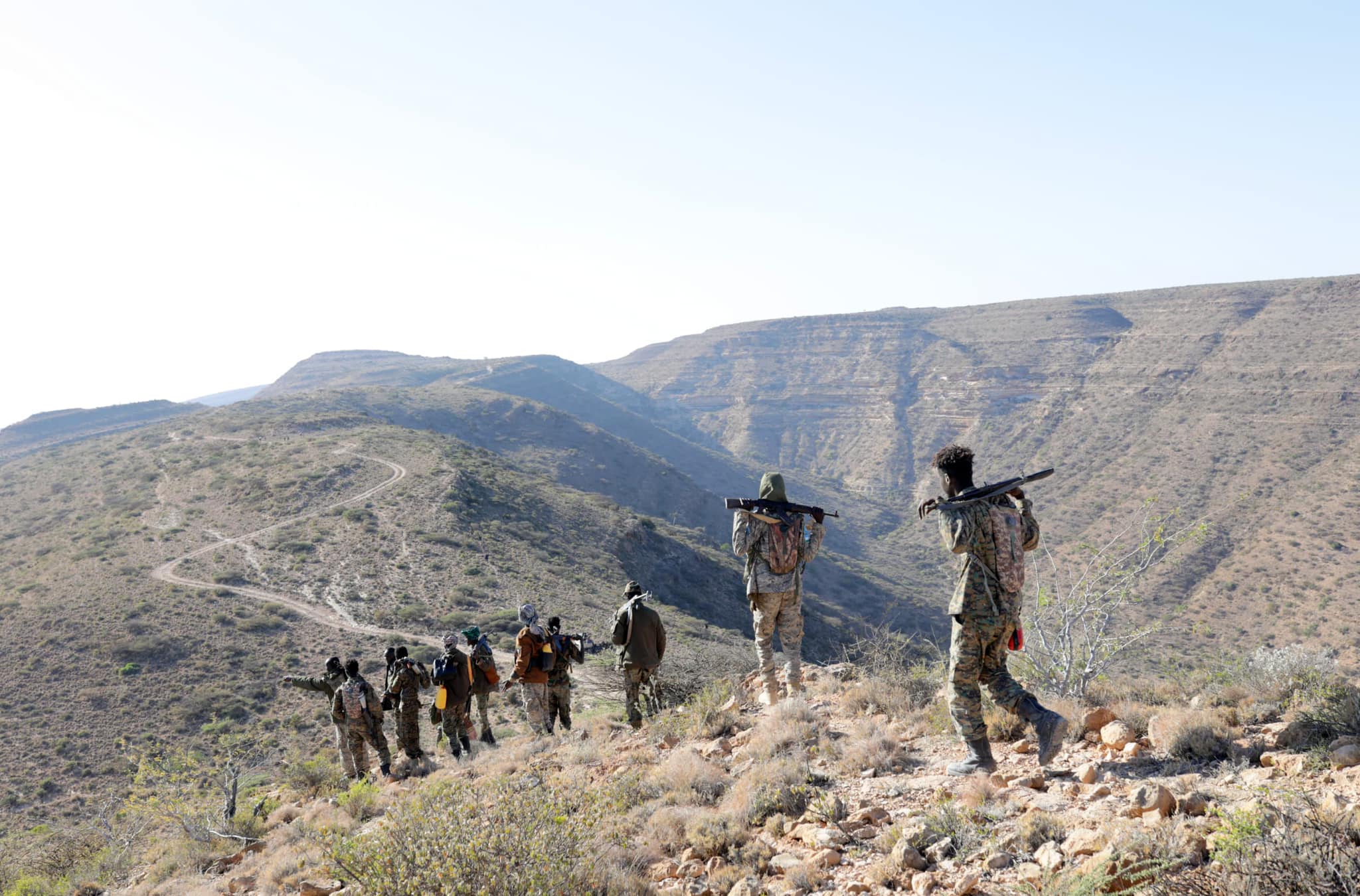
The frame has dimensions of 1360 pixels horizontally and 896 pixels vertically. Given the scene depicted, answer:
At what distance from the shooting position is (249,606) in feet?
79.1

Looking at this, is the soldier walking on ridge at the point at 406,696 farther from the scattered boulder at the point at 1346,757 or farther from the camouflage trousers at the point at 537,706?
the scattered boulder at the point at 1346,757

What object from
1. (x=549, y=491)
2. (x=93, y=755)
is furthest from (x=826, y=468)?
(x=93, y=755)

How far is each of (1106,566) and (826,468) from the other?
82248 millimetres

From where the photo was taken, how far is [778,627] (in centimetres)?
689

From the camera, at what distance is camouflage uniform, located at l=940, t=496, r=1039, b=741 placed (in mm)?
4180

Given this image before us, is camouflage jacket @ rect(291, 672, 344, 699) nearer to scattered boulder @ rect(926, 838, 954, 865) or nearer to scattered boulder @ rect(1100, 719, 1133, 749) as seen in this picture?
scattered boulder @ rect(926, 838, 954, 865)

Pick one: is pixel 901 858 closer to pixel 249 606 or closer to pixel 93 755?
pixel 93 755

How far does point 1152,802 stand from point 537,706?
6.57 m

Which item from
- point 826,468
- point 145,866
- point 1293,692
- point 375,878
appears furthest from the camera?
point 826,468

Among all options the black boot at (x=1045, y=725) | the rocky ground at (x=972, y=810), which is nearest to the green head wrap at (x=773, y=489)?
the rocky ground at (x=972, y=810)

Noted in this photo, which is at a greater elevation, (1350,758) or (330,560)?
(1350,758)

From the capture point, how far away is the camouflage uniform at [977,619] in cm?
418

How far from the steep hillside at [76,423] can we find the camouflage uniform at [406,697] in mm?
88260

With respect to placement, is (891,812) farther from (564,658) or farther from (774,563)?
(564,658)
